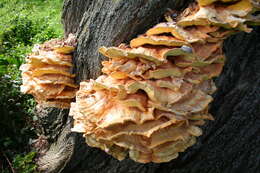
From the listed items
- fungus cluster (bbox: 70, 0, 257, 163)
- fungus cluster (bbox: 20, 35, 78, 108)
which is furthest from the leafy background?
fungus cluster (bbox: 70, 0, 257, 163)

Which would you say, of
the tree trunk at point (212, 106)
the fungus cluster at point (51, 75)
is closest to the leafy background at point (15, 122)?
the tree trunk at point (212, 106)

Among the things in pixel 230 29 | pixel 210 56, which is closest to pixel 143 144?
pixel 210 56

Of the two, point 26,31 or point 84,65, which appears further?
point 26,31

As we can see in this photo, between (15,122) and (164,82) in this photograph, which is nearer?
(164,82)

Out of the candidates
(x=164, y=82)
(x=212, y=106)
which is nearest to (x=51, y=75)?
(x=164, y=82)

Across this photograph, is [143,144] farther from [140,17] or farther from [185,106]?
[140,17]

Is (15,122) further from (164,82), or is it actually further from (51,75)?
(164,82)
